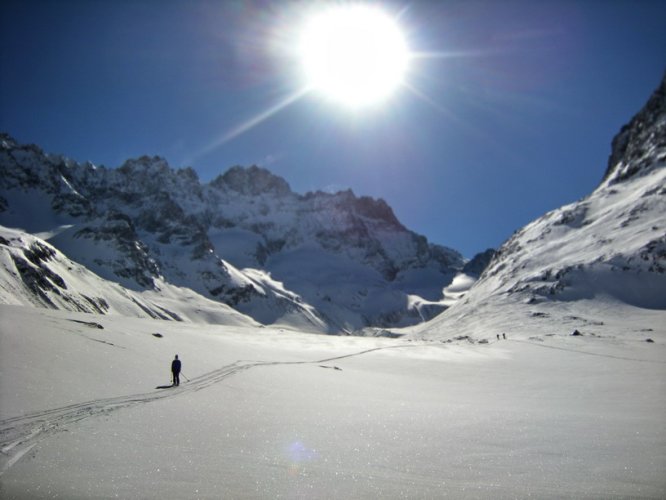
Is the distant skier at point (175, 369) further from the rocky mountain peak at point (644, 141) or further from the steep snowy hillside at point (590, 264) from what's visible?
the rocky mountain peak at point (644, 141)

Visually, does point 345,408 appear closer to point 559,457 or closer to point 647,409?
point 559,457

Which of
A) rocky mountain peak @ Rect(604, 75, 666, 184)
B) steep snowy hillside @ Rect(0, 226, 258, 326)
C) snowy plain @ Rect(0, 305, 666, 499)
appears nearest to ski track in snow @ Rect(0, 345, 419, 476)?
snowy plain @ Rect(0, 305, 666, 499)

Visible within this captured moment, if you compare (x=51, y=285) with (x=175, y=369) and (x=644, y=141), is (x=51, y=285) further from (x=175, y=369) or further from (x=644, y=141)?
(x=644, y=141)

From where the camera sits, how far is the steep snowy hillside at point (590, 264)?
68125 mm

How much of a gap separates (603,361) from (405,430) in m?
25.9

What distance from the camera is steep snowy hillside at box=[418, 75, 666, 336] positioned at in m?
68.1

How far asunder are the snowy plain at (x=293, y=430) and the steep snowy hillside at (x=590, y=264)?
50.8 meters

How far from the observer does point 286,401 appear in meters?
14.1

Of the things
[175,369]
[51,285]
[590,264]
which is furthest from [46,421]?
[590,264]

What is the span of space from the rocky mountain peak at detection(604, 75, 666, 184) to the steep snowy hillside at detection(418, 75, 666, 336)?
0.37m

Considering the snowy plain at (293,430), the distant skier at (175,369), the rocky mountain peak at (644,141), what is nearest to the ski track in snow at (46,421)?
the snowy plain at (293,430)

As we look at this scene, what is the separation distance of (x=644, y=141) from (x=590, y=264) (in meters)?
73.0

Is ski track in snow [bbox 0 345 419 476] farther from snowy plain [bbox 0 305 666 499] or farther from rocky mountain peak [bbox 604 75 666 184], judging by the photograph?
rocky mountain peak [bbox 604 75 666 184]

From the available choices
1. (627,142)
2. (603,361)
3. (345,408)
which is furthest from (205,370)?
(627,142)
